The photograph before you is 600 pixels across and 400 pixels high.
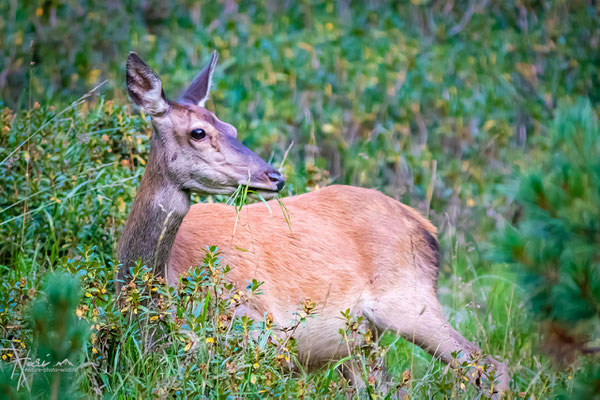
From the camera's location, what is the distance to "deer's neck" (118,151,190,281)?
12.9 ft

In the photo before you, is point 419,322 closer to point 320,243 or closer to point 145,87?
point 320,243

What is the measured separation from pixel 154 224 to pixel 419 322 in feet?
5.33

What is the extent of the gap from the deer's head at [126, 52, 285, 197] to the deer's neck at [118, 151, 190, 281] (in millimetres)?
62

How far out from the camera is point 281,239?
4.53 m

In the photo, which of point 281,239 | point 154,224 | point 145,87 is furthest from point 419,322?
point 145,87

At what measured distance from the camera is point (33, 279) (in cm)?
416

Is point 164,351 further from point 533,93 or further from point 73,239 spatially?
point 533,93

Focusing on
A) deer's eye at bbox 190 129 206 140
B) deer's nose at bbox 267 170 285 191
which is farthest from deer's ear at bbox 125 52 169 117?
deer's nose at bbox 267 170 285 191

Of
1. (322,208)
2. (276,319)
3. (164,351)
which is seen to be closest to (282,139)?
(322,208)

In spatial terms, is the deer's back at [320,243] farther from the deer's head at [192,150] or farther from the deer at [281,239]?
the deer's head at [192,150]

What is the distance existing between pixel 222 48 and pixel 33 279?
4754 millimetres

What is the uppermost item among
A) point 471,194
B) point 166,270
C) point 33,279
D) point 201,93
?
point 201,93

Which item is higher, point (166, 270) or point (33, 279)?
point (166, 270)

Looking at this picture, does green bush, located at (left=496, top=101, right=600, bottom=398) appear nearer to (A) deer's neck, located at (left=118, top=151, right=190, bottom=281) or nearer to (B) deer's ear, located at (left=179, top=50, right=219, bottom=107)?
(A) deer's neck, located at (left=118, top=151, right=190, bottom=281)
